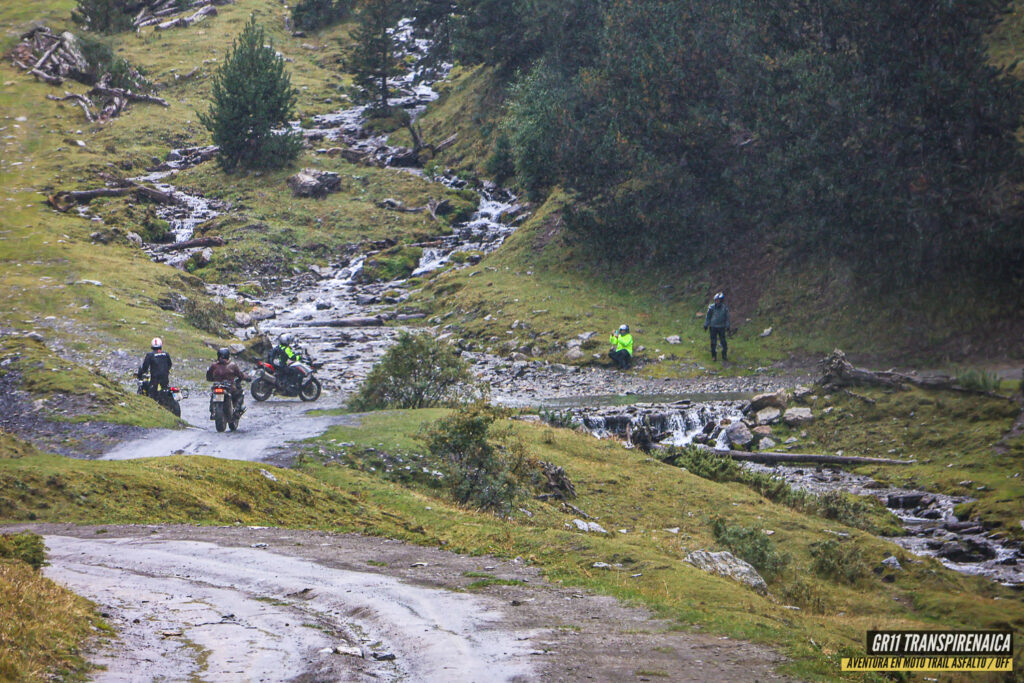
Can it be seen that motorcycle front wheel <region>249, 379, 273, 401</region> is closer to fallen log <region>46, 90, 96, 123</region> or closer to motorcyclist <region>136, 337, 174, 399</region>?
motorcyclist <region>136, 337, 174, 399</region>

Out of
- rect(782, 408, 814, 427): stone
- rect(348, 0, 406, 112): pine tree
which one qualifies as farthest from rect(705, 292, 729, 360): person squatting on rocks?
rect(348, 0, 406, 112): pine tree

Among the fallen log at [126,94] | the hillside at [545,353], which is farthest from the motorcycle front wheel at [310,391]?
the fallen log at [126,94]

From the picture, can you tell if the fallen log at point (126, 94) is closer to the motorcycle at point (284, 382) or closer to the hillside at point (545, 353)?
the hillside at point (545, 353)

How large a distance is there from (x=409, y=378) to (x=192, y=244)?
3819cm

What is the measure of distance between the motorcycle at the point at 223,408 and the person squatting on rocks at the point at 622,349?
19.0 meters

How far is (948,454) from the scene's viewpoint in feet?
83.0

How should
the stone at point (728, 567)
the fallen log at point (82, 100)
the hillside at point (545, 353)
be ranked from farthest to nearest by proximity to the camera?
the fallen log at point (82, 100), the stone at point (728, 567), the hillside at point (545, 353)

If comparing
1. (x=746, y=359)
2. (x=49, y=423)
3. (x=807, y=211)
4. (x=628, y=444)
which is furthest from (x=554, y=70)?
(x=49, y=423)

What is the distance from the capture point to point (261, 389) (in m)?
31.7

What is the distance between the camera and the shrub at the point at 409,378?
2939 cm

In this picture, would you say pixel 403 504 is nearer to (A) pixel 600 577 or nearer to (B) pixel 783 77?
(A) pixel 600 577

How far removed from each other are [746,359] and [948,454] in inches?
531

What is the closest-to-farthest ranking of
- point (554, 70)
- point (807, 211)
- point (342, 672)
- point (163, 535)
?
point (342, 672)
point (163, 535)
point (807, 211)
point (554, 70)

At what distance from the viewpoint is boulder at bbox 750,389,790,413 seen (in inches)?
1208
